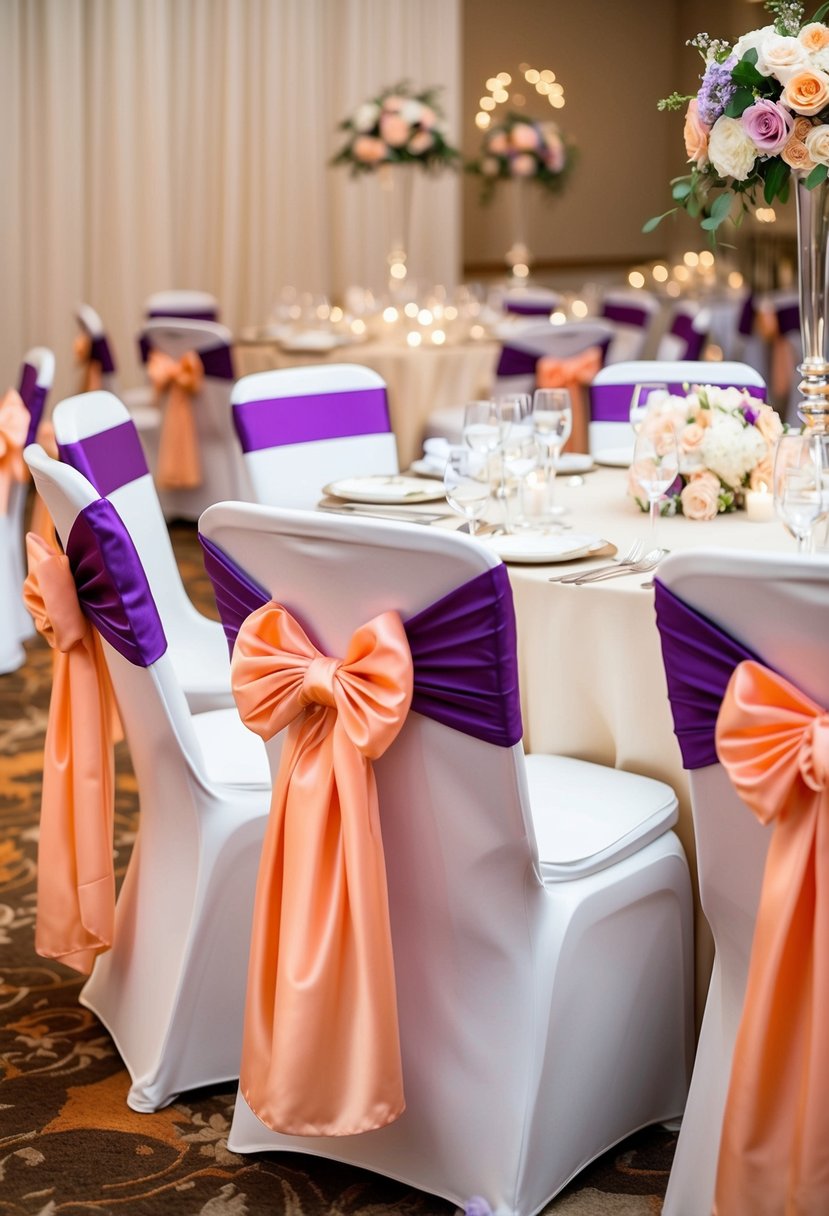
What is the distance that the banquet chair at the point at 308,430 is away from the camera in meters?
3.35

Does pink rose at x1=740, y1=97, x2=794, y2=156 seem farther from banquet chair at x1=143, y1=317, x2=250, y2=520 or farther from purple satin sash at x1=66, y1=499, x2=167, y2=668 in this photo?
banquet chair at x1=143, y1=317, x2=250, y2=520

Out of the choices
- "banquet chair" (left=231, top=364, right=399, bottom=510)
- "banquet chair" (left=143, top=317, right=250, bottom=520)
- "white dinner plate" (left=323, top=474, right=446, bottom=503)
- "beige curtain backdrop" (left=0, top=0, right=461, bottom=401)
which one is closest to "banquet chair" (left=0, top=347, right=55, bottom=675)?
"banquet chair" (left=231, top=364, right=399, bottom=510)

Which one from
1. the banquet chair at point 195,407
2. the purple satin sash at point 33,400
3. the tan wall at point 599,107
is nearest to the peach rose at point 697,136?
the purple satin sash at point 33,400

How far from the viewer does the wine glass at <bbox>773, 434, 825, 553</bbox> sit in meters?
2.00

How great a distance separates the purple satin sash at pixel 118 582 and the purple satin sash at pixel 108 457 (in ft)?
1.63

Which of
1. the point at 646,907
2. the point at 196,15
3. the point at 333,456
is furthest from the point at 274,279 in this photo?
the point at 646,907

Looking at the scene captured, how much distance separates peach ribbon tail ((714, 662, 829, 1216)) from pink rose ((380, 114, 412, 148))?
19.7ft

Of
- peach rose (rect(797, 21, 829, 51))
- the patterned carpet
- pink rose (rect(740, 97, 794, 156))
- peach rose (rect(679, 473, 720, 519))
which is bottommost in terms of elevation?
the patterned carpet

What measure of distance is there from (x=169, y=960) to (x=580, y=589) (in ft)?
2.84

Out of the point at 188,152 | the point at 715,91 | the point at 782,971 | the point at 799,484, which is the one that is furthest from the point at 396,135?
the point at 782,971

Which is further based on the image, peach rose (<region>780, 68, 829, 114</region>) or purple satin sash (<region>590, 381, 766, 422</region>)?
purple satin sash (<region>590, 381, 766, 422</region>)

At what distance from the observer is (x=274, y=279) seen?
8.85 metres

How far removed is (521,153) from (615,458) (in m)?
5.38

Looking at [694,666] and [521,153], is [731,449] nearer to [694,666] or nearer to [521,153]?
[694,666]
